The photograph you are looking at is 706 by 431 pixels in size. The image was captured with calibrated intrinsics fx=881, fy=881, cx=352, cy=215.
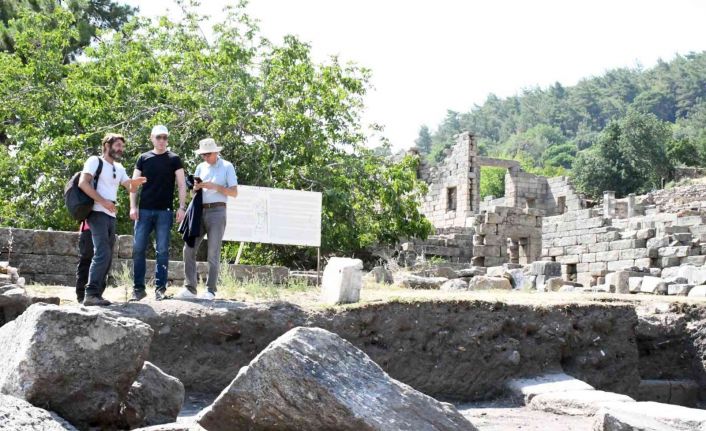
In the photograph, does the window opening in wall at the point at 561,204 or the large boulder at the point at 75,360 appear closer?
the large boulder at the point at 75,360

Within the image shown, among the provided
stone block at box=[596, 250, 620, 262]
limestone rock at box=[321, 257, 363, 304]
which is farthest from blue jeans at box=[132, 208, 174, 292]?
stone block at box=[596, 250, 620, 262]

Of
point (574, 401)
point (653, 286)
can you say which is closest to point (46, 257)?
point (574, 401)

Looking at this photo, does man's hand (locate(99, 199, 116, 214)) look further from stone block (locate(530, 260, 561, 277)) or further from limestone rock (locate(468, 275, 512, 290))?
stone block (locate(530, 260, 561, 277))

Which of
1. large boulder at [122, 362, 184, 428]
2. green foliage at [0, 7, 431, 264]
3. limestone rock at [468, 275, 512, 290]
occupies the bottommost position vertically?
large boulder at [122, 362, 184, 428]

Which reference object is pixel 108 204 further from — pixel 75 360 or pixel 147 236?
pixel 75 360

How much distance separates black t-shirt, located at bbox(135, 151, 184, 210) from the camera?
8.27 metres

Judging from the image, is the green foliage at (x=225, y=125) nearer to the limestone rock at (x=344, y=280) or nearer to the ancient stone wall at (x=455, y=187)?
the limestone rock at (x=344, y=280)

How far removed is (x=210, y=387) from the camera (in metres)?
8.11

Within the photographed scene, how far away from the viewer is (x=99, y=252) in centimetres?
768

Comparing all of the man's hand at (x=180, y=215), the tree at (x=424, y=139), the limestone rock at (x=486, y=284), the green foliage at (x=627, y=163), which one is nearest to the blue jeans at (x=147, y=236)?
the man's hand at (x=180, y=215)

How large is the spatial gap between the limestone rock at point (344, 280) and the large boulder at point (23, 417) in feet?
13.0

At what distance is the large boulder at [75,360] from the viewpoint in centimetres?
534

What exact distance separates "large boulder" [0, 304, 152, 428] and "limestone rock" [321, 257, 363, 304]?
3.13 metres

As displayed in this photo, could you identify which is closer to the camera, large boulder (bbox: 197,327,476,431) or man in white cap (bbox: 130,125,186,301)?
large boulder (bbox: 197,327,476,431)
